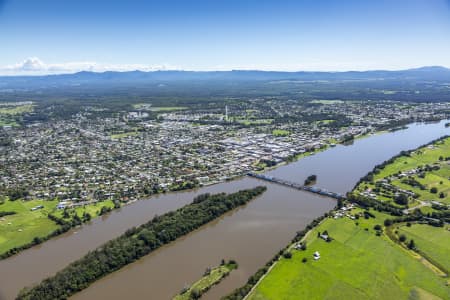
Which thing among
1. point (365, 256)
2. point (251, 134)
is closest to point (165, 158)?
point (251, 134)

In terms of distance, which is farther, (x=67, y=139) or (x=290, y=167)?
(x=67, y=139)

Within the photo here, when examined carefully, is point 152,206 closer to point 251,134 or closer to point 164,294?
point 164,294

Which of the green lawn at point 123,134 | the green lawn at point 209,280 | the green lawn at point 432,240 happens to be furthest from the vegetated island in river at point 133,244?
the green lawn at point 123,134

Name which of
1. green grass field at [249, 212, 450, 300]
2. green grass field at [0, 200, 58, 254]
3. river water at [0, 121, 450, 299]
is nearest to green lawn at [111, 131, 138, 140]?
green grass field at [0, 200, 58, 254]

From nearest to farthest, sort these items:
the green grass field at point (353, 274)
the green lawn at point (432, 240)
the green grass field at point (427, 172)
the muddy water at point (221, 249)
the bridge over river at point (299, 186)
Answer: the green grass field at point (353, 274) → the muddy water at point (221, 249) → the green lawn at point (432, 240) → the green grass field at point (427, 172) → the bridge over river at point (299, 186)

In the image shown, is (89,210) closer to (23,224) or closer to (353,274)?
(23,224)

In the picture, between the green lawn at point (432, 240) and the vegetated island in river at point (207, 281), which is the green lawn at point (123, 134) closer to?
the vegetated island in river at point (207, 281)
